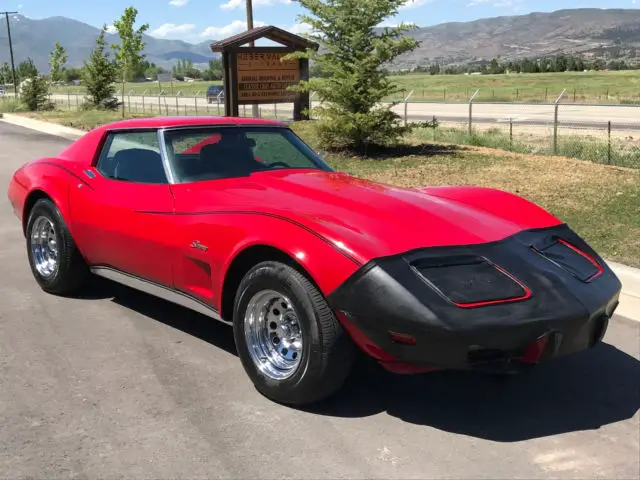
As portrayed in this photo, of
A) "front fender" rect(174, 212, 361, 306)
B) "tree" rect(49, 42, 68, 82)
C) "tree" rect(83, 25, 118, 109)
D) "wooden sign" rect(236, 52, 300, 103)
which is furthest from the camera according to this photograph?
"tree" rect(49, 42, 68, 82)

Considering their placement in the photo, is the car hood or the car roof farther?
the car roof

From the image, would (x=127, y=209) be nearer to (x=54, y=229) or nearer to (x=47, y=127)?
(x=54, y=229)

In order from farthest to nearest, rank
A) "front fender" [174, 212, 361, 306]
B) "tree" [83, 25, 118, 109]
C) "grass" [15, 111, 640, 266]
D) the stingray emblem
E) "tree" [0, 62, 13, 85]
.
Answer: "tree" [0, 62, 13, 85]
"tree" [83, 25, 118, 109]
"grass" [15, 111, 640, 266]
the stingray emblem
"front fender" [174, 212, 361, 306]

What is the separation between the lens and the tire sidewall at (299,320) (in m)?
3.39

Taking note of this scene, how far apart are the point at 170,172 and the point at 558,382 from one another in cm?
271

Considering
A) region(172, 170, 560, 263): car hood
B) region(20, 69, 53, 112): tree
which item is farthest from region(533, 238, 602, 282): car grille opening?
region(20, 69, 53, 112): tree

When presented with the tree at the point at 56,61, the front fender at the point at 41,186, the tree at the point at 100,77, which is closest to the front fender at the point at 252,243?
the front fender at the point at 41,186

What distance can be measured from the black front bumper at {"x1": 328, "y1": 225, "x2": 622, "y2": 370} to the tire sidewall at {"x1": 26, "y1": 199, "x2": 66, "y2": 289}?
2896 millimetres

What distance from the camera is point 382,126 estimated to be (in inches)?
543

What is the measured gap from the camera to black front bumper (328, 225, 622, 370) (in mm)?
3078

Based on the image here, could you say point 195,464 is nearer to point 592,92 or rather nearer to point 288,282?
point 288,282

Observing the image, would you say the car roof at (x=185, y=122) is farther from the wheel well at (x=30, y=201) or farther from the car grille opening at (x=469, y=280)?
the car grille opening at (x=469, y=280)

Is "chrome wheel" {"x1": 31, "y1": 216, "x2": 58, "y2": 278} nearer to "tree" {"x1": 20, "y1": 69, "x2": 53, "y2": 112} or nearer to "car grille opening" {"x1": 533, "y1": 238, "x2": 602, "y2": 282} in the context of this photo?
"car grille opening" {"x1": 533, "y1": 238, "x2": 602, "y2": 282}

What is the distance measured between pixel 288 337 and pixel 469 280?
1.03 m
